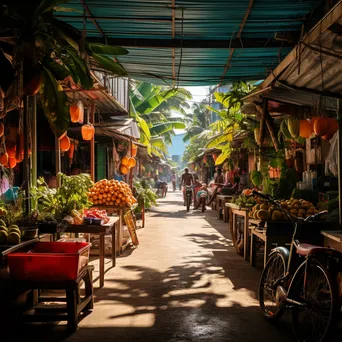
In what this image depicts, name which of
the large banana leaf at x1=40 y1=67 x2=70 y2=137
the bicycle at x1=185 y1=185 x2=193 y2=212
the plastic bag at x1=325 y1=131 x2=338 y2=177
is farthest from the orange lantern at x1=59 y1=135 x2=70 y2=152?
the bicycle at x1=185 y1=185 x2=193 y2=212

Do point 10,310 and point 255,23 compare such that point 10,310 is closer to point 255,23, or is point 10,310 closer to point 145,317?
point 145,317

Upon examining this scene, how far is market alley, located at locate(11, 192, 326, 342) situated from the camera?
4379mm

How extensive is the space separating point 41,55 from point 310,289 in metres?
3.99

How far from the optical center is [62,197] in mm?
6086

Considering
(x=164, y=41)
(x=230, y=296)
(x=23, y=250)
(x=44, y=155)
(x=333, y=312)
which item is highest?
(x=164, y=41)

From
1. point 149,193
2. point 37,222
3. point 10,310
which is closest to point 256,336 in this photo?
point 10,310

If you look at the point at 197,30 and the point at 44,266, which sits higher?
the point at 197,30

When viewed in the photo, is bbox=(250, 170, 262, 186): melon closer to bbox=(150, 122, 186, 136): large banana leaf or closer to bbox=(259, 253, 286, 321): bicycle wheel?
bbox=(259, 253, 286, 321): bicycle wheel

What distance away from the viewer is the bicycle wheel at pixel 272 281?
4644 mm

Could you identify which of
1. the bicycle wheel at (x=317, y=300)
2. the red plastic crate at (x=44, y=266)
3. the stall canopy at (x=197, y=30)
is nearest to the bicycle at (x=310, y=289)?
the bicycle wheel at (x=317, y=300)

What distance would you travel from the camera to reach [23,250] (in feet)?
15.3

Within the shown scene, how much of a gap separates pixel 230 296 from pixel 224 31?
376 cm

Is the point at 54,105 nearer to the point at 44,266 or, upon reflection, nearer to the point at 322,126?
the point at 44,266

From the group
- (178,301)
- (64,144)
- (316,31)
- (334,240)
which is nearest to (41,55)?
(64,144)
